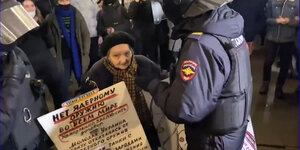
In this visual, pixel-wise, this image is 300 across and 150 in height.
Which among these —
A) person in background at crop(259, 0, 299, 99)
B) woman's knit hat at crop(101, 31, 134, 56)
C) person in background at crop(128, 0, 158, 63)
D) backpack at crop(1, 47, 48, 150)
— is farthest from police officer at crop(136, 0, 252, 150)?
person in background at crop(259, 0, 299, 99)

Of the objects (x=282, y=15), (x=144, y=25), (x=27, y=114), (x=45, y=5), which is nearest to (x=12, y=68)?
(x=27, y=114)

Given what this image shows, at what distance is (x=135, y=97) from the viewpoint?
6.12ft

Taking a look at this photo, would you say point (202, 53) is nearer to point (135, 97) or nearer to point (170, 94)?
point (170, 94)

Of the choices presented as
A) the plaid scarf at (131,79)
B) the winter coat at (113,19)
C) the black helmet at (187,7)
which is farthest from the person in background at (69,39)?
the black helmet at (187,7)

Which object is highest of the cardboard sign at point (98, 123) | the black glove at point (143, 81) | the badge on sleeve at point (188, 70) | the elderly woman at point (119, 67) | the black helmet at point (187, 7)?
the black helmet at point (187, 7)

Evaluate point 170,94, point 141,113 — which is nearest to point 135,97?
point 141,113

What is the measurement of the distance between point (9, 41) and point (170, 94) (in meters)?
0.72

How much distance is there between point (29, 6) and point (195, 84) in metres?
1.23

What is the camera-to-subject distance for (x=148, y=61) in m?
1.93

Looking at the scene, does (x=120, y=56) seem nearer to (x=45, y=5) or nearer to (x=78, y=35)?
(x=78, y=35)

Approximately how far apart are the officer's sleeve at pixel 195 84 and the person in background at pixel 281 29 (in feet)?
6.16

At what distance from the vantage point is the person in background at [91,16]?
7.34ft

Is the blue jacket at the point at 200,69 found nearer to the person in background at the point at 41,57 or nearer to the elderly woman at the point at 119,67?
the elderly woman at the point at 119,67

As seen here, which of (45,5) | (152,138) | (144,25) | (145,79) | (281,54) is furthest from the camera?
(281,54)
